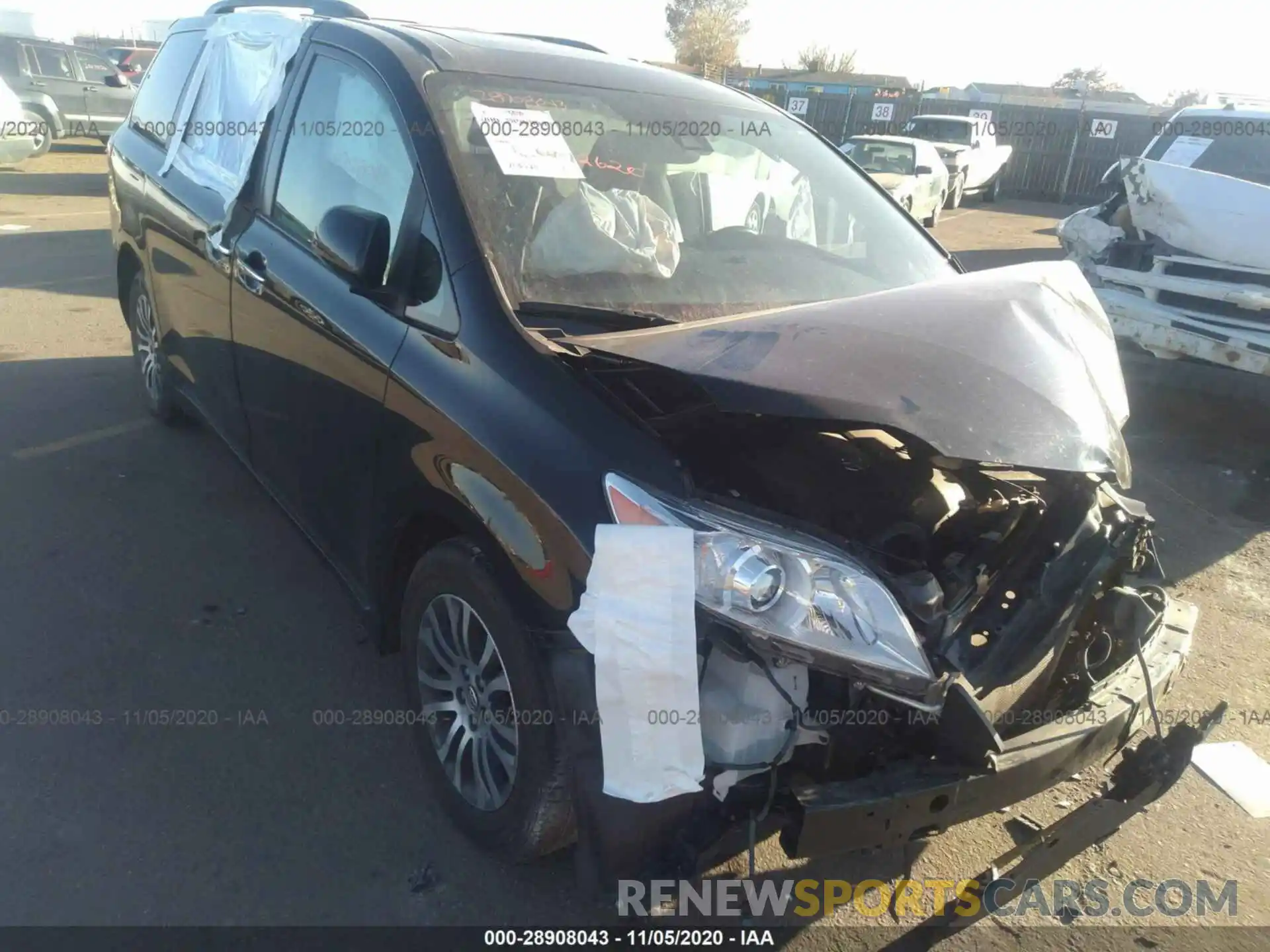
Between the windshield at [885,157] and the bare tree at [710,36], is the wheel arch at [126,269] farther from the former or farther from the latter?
the bare tree at [710,36]

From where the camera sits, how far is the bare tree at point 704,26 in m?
54.1

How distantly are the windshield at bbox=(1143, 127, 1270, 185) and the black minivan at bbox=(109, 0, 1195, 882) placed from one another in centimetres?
562

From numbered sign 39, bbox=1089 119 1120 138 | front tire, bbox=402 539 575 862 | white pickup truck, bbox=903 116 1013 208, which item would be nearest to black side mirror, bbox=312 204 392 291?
front tire, bbox=402 539 575 862

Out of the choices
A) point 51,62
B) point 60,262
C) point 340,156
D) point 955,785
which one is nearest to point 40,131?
point 51,62

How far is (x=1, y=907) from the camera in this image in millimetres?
2387

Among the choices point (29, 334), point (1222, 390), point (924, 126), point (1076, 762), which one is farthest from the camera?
point (924, 126)

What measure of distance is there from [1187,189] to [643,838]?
6.46 metres

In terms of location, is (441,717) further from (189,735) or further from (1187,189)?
(1187,189)

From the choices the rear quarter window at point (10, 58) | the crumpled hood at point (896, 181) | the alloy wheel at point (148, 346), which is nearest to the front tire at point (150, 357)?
the alloy wheel at point (148, 346)

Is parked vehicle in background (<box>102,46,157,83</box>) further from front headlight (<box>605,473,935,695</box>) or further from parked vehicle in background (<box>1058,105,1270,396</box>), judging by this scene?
front headlight (<box>605,473,935,695</box>)

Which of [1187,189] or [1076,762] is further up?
[1187,189]

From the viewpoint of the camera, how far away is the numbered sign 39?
23.2m

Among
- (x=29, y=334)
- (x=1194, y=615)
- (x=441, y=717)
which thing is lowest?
(x=29, y=334)

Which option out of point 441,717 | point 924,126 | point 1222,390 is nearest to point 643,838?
point 441,717
